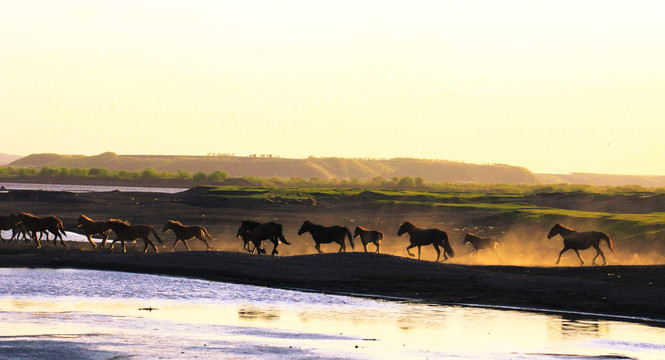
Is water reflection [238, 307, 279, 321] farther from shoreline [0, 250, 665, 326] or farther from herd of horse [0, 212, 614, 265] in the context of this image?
herd of horse [0, 212, 614, 265]

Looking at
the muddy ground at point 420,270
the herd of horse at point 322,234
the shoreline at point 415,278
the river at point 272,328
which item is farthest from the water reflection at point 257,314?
the herd of horse at point 322,234

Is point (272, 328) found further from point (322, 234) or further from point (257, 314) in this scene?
point (322, 234)

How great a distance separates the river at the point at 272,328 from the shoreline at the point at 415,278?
1.46m

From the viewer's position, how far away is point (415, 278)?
28.8 meters

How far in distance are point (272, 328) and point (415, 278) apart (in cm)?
982

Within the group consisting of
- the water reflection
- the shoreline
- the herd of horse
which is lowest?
the water reflection

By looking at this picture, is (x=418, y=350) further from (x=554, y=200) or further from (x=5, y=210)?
(x=554, y=200)

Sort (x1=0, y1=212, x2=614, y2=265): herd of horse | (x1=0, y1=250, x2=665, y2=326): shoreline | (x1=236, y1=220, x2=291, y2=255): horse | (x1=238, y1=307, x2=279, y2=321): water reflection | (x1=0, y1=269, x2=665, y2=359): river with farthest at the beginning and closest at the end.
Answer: (x1=236, y1=220, x2=291, y2=255): horse
(x1=0, y1=212, x2=614, y2=265): herd of horse
(x1=0, y1=250, x2=665, y2=326): shoreline
(x1=238, y1=307, x2=279, y2=321): water reflection
(x1=0, y1=269, x2=665, y2=359): river

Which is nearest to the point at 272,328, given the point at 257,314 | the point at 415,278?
the point at 257,314

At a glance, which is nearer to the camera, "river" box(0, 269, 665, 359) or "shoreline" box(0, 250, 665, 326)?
"river" box(0, 269, 665, 359)

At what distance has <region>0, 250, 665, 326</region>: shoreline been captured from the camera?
24141 millimetres

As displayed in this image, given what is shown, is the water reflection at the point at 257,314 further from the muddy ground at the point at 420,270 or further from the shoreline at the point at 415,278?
the muddy ground at the point at 420,270

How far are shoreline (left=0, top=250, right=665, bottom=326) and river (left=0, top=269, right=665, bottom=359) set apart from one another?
4.80ft

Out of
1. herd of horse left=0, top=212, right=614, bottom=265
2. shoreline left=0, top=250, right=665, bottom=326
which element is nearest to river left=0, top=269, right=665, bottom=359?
shoreline left=0, top=250, right=665, bottom=326
